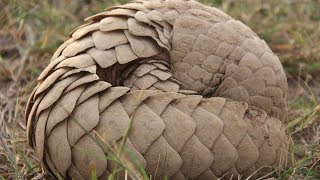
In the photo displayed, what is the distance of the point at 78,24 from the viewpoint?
3.81 meters

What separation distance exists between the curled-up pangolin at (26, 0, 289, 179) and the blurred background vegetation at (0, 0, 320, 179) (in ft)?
2.17

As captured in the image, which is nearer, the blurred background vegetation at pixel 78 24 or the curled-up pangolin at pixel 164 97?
the curled-up pangolin at pixel 164 97

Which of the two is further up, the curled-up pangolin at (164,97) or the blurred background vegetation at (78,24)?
the curled-up pangolin at (164,97)

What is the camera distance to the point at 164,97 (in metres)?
1.87

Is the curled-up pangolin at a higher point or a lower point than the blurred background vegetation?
higher

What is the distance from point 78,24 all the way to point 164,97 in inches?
82.6

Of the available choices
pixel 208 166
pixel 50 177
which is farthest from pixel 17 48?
pixel 208 166

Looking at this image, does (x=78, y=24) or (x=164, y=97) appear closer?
(x=164, y=97)

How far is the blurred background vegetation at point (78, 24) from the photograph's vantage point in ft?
9.69

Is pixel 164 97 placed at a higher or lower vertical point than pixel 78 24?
higher

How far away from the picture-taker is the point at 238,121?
6.19 feet

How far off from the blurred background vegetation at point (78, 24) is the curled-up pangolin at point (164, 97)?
26.1 inches

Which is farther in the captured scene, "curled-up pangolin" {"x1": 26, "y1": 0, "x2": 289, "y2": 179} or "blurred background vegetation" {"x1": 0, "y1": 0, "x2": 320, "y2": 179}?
"blurred background vegetation" {"x1": 0, "y1": 0, "x2": 320, "y2": 179}

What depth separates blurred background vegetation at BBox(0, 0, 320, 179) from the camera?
295cm
